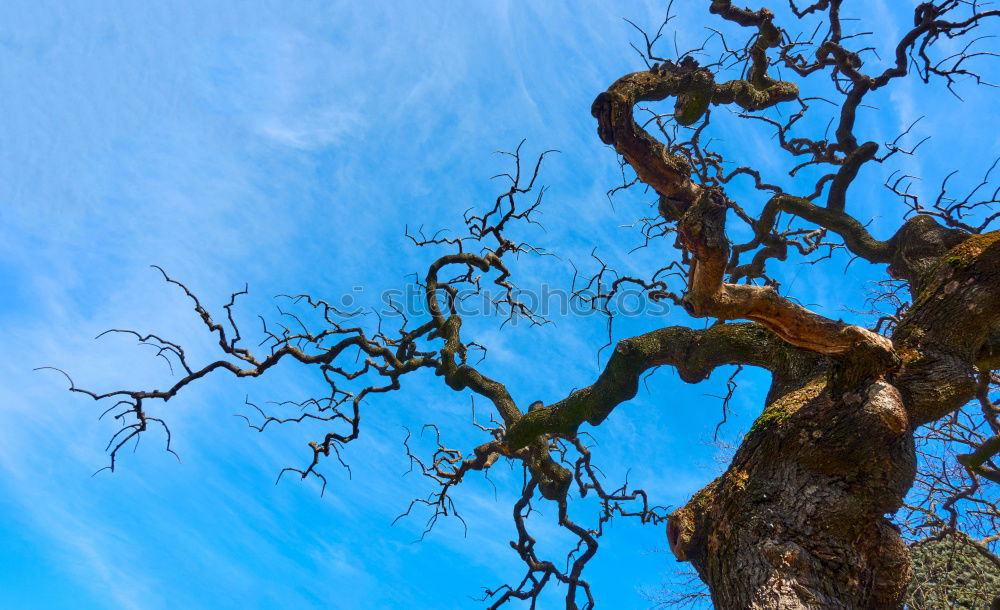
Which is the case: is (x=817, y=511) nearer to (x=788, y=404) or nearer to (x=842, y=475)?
(x=842, y=475)

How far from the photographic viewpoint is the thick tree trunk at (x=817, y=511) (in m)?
2.75

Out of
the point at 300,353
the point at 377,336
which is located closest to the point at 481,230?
the point at 377,336

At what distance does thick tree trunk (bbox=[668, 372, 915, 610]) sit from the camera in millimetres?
2750

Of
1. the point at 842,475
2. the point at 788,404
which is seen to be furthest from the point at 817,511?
the point at 788,404

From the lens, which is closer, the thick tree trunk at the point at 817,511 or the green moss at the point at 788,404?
the thick tree trunk at the point at 817,511

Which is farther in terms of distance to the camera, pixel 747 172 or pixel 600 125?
pixel 747 172

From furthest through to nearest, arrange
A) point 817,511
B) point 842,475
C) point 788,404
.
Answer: point 788,404, point 842,475, point 817,511

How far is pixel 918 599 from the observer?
554cm

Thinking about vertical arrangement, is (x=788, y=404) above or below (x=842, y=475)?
above

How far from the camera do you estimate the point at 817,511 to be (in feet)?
9.53

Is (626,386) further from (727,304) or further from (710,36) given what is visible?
(710,36)

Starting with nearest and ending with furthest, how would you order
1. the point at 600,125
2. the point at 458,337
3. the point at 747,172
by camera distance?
the point at 600,125 → the point at 458,337 → the point at 747,172

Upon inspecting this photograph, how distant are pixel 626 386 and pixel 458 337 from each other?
5.94 feet

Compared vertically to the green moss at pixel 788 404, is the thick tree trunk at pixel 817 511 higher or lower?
lower
